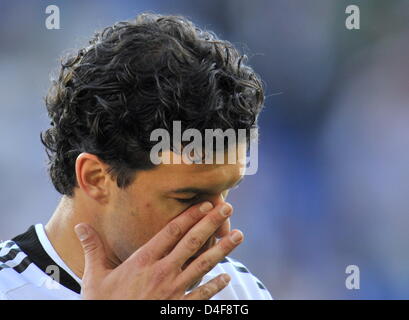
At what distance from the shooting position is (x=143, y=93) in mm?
1533

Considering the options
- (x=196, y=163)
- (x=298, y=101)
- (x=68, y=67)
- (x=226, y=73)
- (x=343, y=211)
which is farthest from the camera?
(x=298, y=101)

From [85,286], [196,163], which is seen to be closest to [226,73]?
[196,163]

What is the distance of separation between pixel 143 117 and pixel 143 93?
0.19 feet

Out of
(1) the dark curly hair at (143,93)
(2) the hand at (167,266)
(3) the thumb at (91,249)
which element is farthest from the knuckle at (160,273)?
(1) the dark curly hair at (143,93)

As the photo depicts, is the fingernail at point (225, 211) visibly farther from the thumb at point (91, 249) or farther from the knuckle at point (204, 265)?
the thumb at point (91, 249)

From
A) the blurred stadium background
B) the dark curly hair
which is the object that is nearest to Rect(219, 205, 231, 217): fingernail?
the dark curly hair

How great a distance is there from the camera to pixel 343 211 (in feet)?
14.5

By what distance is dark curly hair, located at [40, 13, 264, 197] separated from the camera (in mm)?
1535

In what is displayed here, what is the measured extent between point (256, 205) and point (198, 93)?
3.00 meters

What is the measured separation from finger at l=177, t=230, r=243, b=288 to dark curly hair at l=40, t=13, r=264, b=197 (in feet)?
0.96

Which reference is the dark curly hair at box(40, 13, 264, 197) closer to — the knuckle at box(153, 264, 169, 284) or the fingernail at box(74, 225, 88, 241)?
the fingernail at box(74, 225, 88, 241)

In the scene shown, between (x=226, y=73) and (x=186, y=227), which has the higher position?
(x=226, y=73)

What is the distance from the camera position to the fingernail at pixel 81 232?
144 centimetres
